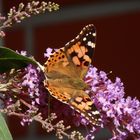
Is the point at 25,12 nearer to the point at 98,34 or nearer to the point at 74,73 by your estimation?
the point at 74,73

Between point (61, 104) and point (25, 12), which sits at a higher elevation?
point (25, 12)

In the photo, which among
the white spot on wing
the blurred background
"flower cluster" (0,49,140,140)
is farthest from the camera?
the blurred background

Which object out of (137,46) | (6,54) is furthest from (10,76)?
(137,46)

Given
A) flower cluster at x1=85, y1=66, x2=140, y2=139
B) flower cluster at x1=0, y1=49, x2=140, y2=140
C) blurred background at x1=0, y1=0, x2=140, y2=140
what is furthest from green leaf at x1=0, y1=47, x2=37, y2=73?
blurred background at x1=0, y1=0, x2=140, y2=140

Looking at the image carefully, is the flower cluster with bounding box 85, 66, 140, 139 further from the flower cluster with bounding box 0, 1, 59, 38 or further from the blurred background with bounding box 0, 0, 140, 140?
the blurred background with bounding box 0, 0, 140, 140

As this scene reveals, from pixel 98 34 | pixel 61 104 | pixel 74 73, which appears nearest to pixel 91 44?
pixel 74 73

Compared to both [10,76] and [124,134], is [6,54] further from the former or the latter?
[124,134]
